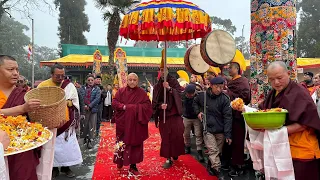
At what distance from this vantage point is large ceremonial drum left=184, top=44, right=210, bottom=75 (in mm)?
6348

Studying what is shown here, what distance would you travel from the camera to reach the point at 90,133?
725cm

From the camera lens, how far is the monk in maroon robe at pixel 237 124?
15.7ft

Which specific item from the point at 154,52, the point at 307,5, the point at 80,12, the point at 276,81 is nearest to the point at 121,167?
the point at 276,81

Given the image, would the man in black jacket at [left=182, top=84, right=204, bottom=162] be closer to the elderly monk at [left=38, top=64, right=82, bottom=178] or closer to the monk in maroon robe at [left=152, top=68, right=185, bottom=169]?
the monk in maroon robe at [left=152, top=68, right=185, bottom=169]

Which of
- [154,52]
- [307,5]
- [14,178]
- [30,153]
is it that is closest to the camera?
[14,178]

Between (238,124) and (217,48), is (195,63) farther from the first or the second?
(238,124)

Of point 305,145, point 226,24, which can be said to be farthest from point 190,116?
point 226,24

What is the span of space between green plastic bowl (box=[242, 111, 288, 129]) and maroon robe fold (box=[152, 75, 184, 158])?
2.80 metres

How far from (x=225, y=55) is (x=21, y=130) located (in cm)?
386

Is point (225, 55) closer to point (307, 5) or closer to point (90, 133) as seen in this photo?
point (90, 133)

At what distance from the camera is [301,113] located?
8.46ft

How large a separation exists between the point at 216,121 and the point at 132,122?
1423 mm

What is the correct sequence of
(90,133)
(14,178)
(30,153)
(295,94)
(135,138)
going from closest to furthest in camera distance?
(14,178)
(30,153)
(295,94)
(135,138)
(90,133)

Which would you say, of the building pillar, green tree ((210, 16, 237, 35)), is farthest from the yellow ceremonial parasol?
green tree ((210, 16, 237, 35))
